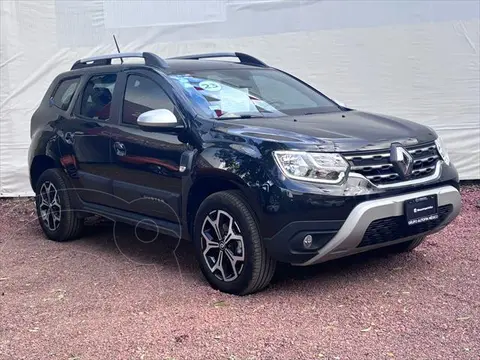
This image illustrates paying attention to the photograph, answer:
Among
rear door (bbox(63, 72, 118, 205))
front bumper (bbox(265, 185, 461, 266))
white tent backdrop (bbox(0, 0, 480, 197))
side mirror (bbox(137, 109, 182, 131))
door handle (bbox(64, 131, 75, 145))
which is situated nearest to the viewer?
front bumper (bbox(265, 185, 461, 266))

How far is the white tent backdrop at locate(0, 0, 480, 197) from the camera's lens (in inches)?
347

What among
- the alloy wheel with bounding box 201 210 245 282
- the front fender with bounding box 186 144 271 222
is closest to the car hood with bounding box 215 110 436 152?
the front fender with bounding box 186 144 271 222

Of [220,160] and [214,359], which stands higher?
[220,160]

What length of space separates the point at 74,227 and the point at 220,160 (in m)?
2.64

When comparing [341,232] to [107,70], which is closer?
[341,232]

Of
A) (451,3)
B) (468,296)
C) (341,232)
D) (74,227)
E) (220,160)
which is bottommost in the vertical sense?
(74,227)

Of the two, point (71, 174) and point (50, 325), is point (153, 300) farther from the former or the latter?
point (71, 174)

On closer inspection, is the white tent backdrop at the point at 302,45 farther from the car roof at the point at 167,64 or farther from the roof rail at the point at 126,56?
the roof rail at the point at 126,56

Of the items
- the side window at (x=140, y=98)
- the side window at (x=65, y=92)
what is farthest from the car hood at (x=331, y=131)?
the side window at (x=65, y=92)

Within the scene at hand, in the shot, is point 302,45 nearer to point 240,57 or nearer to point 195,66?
point 240,57

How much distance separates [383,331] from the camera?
4.26 meters

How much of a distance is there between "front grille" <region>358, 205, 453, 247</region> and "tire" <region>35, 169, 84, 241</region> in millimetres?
3301

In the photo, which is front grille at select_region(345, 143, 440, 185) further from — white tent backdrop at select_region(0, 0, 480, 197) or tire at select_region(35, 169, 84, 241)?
white tent backdrop at select_region(0, 0, 480, 197)

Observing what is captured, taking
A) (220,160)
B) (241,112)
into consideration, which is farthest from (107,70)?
(220,160)
